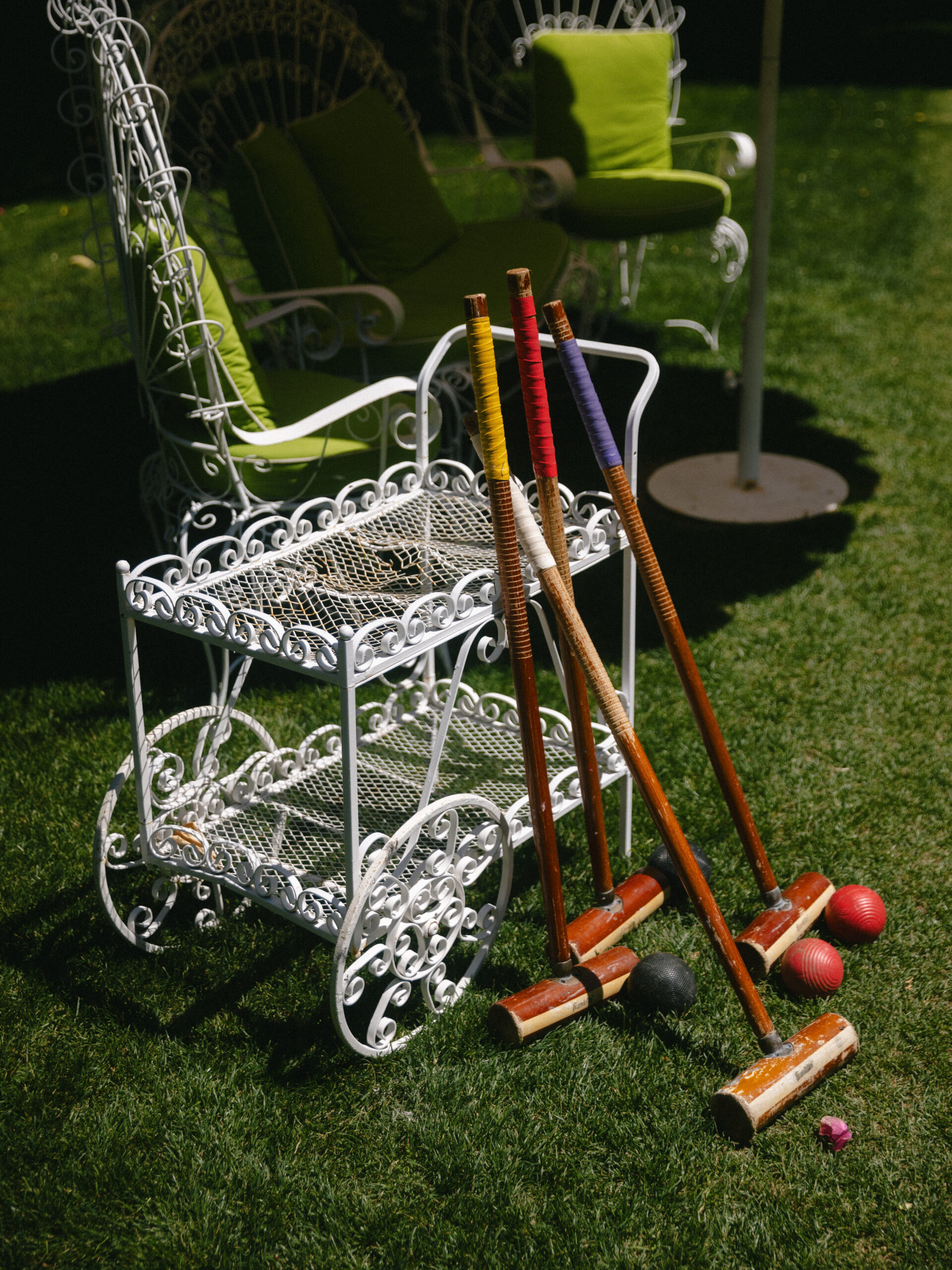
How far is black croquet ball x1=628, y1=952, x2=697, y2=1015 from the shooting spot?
239 cm

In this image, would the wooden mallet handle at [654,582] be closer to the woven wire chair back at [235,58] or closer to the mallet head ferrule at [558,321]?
the mallet head ferrule at [558,321]

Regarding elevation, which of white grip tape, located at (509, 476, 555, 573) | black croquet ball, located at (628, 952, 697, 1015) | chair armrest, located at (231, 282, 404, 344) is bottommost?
black croquet ball, located at (628, 952, 697, 1015)

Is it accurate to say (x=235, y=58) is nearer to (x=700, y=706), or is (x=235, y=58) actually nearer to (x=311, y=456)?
(x=311, y=456)

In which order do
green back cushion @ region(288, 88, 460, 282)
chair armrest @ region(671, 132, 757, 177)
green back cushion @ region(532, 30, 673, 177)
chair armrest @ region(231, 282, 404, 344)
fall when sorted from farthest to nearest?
green back cushion @ region(532, 30, 673, 177), chair armrest @ region(671, 132, 757, 177), green back cushion @ region(288, 88, 460, 282), chair armrest @ region(231, 282, 404, 344)

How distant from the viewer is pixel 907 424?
540 centimetres

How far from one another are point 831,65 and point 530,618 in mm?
11616

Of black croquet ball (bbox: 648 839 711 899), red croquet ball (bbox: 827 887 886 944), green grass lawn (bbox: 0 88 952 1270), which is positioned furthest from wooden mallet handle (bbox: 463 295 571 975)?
red croquet ball (bbox: 827 887 886 944)

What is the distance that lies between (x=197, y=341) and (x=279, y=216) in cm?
116

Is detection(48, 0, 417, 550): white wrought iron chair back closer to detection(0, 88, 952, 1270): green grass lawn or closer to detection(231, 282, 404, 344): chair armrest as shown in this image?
detection(231, 282, 404, 344): chair armrest

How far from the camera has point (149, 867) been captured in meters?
2.87

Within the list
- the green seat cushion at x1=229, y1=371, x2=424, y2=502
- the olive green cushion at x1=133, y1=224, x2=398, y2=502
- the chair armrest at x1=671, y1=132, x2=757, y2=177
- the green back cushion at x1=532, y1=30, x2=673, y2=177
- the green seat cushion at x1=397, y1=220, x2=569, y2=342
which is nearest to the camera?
the olive green cushion at x1=133, y1=224, x2=398, y2=502

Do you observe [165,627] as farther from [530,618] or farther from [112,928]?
[530,618]

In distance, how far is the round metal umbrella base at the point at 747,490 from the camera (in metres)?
4.65

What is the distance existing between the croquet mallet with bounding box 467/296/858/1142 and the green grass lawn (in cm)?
9
